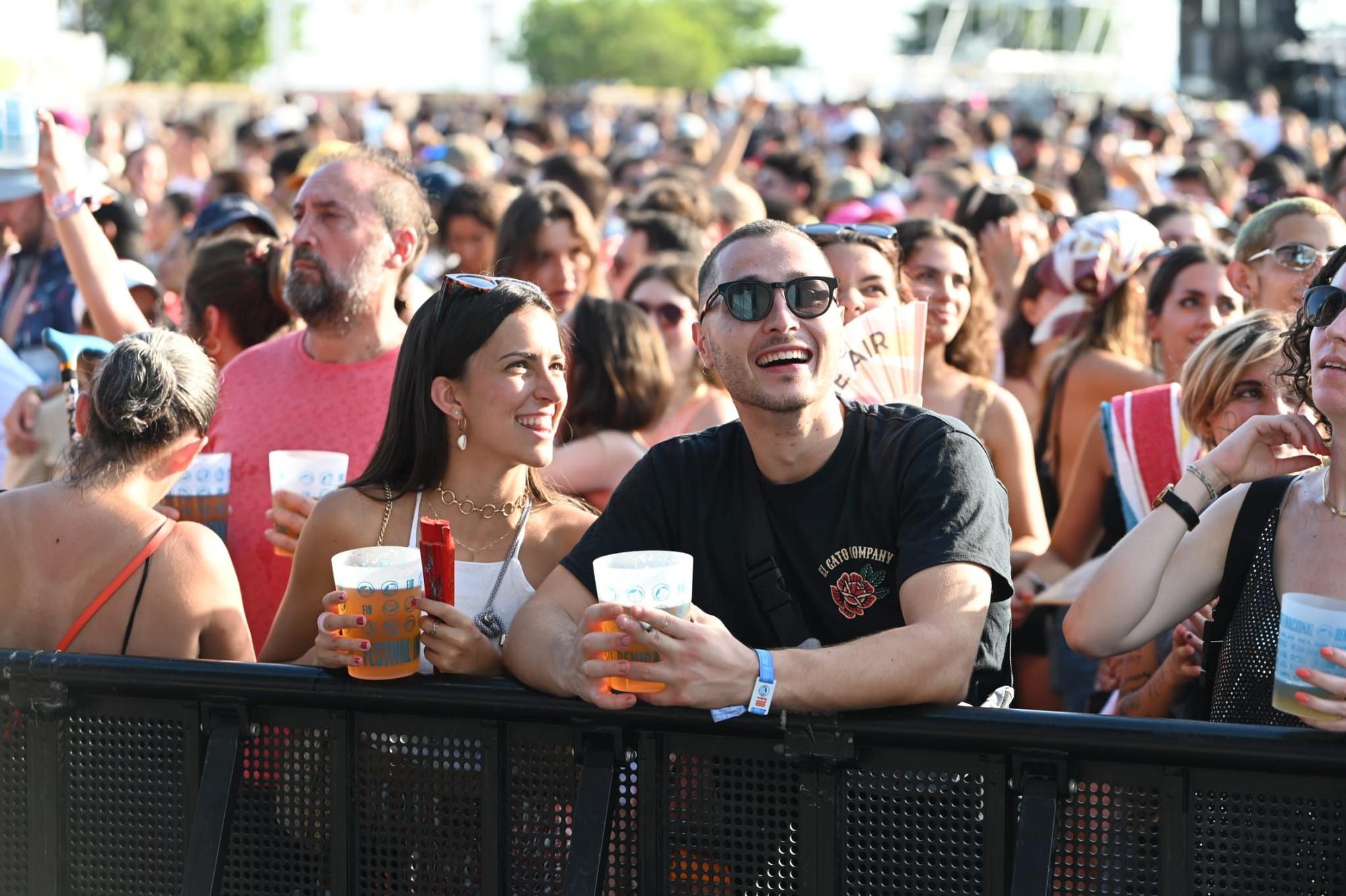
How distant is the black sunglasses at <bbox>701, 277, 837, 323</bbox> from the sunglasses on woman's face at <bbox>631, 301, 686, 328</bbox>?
227 centimetres

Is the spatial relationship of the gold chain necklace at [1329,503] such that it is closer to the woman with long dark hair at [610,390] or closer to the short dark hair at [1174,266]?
the woman with long dark hair at [610,390]

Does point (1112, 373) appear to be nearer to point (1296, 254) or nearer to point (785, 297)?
point (1296, 254)

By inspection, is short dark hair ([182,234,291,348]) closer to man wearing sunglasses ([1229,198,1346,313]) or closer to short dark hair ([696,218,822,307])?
short dark hair ([696,218,822,307])

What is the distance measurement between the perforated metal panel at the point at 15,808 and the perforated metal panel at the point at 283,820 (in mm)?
406

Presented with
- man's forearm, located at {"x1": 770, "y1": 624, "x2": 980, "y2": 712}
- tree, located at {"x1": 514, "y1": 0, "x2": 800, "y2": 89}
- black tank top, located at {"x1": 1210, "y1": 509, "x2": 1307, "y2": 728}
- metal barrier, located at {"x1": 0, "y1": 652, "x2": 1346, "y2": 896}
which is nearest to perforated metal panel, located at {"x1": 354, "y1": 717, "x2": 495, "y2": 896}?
metal barrier, located at {"x1": 0, "y1": 652, "x2": 1346, "y2": 896}

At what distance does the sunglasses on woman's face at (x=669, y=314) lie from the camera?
5230 mm

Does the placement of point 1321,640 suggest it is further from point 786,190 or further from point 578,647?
point 786,190

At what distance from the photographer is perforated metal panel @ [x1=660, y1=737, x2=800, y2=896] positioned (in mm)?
2465

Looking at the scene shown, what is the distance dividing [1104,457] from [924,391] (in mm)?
605

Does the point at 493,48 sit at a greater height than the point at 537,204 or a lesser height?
greater

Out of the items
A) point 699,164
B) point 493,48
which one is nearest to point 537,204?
point 699,164

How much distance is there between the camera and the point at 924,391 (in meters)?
4.82

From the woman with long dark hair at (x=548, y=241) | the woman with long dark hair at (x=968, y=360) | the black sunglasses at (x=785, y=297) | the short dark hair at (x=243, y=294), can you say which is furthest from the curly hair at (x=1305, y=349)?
the woman with long dark hair at (x=548, y=241)

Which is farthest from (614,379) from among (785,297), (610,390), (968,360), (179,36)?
(179,36)
